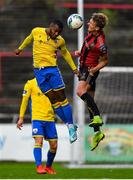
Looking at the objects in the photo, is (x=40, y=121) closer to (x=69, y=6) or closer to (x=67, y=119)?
(x=67, y=119)

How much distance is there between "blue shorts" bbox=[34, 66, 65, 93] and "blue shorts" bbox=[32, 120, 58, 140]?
4.20ft

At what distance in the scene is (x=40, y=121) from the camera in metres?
15.4

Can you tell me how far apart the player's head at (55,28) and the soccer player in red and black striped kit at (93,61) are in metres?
0.48

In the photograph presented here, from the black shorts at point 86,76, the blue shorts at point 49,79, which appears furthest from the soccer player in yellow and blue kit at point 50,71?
the black shorts at point 86,76

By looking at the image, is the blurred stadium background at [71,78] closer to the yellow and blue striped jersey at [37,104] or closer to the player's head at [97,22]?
the yellow and blue striped jersey at [37,104]

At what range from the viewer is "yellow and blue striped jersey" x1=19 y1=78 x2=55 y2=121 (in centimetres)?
1536

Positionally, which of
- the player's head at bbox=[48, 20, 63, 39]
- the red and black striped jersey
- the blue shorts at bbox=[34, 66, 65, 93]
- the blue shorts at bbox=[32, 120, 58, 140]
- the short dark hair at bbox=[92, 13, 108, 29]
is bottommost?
the blue shorts at bbox=[32, 120, 58, 140]

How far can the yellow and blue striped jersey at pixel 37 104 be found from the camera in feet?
50.4

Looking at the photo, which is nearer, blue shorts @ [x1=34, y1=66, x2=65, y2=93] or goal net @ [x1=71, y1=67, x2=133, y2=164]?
blue shorts @ [x1=34, y1=66, x2=65, y2=93]

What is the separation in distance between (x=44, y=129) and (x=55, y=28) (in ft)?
7.73

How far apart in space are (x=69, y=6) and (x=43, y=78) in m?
10.8

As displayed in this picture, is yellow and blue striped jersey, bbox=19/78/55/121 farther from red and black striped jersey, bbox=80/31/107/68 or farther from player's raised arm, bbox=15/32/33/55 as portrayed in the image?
red and black striped jersey, bbox=80/31/107/68

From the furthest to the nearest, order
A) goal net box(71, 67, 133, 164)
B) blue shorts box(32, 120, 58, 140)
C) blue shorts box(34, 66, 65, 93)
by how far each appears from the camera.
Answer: goal net box(71, 67, 133, 164)
blue shorts box(32, 120, 58, 140)
blue shorts box(34, 66, 65, 93)

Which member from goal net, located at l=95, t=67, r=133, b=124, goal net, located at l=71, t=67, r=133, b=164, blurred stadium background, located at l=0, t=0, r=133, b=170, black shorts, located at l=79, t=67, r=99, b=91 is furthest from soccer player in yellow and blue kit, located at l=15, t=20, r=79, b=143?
goal net, located at l=95, t=67, r=133, b=124
